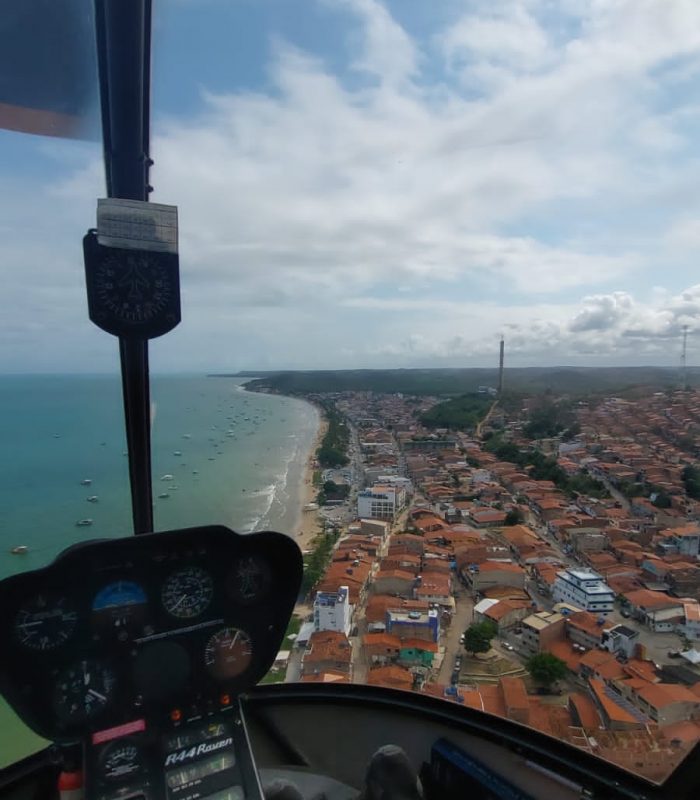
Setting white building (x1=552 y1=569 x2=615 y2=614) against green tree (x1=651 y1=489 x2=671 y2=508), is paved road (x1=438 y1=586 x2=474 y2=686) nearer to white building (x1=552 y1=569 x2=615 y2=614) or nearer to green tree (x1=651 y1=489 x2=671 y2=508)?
white building (x1=552 y1=569 x2=615 y2=614)

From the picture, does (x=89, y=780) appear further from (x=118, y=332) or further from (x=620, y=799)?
(x=620, y=799)

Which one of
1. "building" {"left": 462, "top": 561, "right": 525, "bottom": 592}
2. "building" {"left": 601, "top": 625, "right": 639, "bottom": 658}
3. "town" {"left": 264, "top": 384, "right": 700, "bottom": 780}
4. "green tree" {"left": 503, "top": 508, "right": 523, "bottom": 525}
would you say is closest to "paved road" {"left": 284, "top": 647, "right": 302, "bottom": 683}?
"town" {"left": 264, "top": 384, "right": 700, "bottom": 780}

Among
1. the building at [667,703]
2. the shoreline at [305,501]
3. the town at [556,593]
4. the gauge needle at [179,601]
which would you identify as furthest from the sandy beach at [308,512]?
the building at [667,703]

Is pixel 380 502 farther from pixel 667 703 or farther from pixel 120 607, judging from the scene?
pixel 120 607

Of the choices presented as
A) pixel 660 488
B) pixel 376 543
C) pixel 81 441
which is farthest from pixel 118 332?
pixel 376 543

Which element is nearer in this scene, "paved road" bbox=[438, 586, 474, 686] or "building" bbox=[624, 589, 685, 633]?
"building" bbox=[624, 589, 685, 633]

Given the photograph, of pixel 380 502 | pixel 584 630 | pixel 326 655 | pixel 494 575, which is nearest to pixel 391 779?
pixel 326 655
